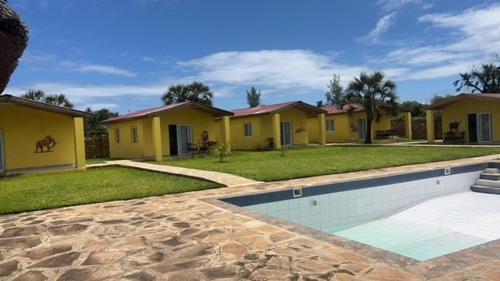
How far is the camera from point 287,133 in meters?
32.6

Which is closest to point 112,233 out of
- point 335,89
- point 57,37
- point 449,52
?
point 57,37

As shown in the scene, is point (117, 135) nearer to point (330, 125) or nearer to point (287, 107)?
point (287, 107)

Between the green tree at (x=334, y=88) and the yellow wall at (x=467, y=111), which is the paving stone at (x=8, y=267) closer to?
the yellow wall at (x=467, y=111)

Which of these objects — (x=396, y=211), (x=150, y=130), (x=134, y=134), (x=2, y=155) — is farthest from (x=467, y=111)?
(x=2, y=155)

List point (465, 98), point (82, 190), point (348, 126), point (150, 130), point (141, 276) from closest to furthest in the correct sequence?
point (141, 276) < point (82, 190) < point (150, 130) < point (465, 98) < point (348, 126)

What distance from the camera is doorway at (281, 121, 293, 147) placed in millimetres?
32422

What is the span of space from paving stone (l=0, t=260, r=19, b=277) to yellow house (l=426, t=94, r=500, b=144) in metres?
26.4

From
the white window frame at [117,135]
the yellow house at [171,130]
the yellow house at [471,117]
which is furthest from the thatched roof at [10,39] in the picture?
the yellow house at [471,117]

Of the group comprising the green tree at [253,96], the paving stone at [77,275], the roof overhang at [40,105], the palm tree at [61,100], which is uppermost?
the green tree at [253,96]

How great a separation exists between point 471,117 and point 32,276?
2851cm

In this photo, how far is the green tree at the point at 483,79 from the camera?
44.1 m

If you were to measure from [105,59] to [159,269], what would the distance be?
32342 mm

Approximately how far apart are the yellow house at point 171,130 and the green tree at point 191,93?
15287mm

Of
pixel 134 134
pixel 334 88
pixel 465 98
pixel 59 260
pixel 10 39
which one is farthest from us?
pixel 334 88
